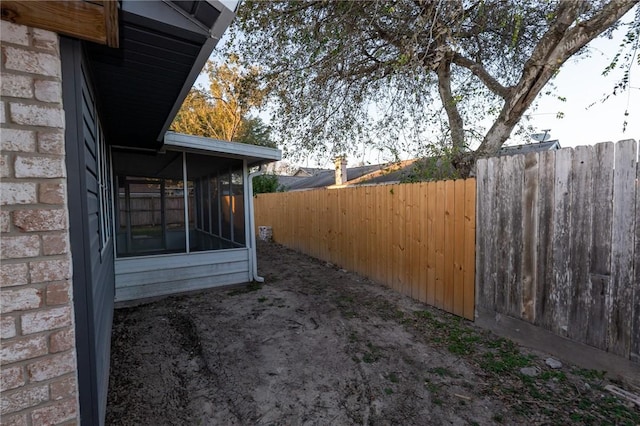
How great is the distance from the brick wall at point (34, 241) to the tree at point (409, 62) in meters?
3.92

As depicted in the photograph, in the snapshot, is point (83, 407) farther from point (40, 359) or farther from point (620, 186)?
point (620, 186)

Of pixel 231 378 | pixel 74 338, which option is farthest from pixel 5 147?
pixel 231 378

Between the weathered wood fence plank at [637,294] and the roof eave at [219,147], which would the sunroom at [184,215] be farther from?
the weathered wood fence plank at [637,294]

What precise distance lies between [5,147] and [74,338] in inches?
34.7

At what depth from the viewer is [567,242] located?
2.78 m

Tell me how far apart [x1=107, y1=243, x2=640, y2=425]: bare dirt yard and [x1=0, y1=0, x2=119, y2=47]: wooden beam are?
2.40 meters

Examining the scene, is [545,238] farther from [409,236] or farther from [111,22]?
[111,22]

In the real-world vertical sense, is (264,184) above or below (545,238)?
above

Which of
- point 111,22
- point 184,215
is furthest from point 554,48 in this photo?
point 184,215

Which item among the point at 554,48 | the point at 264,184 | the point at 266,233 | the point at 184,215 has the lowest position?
the point at 266,233

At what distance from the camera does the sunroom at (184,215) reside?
4.86 meters

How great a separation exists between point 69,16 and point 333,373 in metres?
2.95

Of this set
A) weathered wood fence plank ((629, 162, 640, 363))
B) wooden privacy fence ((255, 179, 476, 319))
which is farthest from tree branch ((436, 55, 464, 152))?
weathered wood fence plank ((629, 162, 640, 363))

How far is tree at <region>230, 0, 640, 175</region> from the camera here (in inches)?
173
